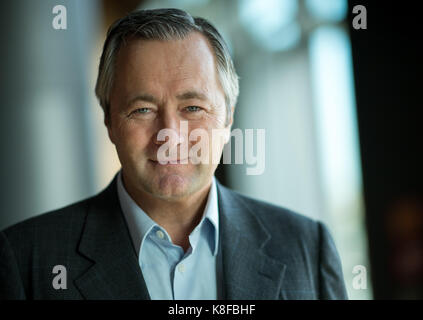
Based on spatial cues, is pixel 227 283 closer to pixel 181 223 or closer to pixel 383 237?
pixel 181 223

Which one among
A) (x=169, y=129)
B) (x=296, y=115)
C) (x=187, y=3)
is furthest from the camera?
(x=187, y=3)

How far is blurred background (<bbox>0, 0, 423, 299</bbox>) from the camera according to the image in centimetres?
216

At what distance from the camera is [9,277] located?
1016 millimetres

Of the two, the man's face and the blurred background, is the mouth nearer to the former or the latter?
the man's face

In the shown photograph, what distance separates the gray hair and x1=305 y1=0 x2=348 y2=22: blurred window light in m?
1.74

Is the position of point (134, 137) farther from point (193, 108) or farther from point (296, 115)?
point (296, 115)

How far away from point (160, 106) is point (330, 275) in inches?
23.4

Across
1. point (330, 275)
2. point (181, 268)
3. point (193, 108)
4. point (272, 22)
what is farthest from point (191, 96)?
point (272, 22)

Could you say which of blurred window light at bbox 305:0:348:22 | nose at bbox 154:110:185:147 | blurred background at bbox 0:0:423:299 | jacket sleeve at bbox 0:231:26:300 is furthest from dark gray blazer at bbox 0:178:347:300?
blurred window light at bbox 305:0:348:22

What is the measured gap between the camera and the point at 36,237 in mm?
1077

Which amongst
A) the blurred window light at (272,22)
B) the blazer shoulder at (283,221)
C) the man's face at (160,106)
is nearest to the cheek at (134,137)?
the man's face at (160,106)

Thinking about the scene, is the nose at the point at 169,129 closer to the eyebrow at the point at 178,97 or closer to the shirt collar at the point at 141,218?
the eyebrow at the point at 178,97
